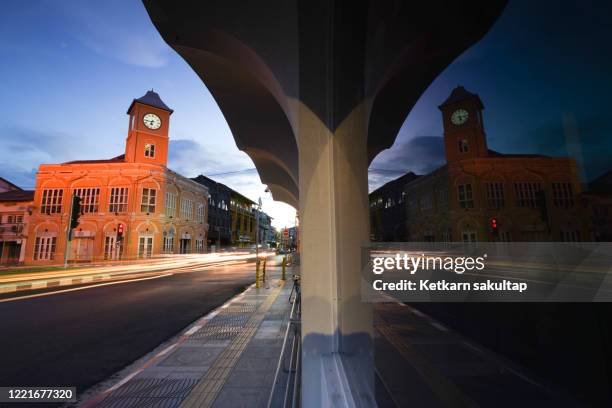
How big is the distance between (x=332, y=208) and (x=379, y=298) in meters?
0.86

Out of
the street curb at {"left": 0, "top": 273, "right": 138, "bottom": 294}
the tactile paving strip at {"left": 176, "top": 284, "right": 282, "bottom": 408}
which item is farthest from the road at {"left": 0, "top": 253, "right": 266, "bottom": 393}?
the street curb at {"left": 0, "top": 273, "right": 138, "bottom": 294}

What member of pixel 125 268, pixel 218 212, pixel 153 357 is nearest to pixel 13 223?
pixel 218 212

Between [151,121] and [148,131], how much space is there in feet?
3.82

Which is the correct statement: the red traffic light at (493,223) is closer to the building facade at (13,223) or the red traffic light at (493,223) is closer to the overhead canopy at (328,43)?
the overhead canopy at (328,43)

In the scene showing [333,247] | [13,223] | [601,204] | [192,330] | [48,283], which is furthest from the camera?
[13,223]

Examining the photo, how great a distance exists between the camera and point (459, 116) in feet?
3.98

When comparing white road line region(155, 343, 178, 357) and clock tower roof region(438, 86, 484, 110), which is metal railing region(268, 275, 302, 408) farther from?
clock tower roof region(438, 86, 484, 110)

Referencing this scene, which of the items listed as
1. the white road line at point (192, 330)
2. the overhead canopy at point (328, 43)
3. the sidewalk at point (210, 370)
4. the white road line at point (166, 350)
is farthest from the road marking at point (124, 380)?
the overhead canopy at point (328, 43)

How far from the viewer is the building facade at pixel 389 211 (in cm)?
183

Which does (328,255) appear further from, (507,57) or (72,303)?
(72,303)

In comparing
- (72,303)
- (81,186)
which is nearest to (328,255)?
(72,303)

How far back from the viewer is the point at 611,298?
719 mm

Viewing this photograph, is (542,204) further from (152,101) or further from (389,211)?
(152,101)

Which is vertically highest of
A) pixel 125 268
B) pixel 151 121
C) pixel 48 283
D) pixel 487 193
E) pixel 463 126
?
pixel 151 121
